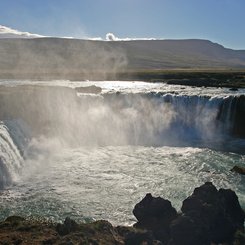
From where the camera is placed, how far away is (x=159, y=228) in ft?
52.4

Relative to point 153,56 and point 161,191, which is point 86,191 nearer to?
point 161,191

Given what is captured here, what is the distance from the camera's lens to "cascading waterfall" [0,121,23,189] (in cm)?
2338

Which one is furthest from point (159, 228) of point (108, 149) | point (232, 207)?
point (108, 149)

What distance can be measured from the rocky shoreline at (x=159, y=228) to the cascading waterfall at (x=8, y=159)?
7134mm

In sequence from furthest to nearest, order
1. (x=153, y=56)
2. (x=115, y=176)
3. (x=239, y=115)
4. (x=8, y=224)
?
1. (x=153, y=56)
2. (x=239, y=115)
3. (x=115, y=176)
4. (x=8, y=224)

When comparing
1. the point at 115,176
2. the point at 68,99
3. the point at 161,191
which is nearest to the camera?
the point at 161,191

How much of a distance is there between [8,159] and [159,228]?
12.6 metres

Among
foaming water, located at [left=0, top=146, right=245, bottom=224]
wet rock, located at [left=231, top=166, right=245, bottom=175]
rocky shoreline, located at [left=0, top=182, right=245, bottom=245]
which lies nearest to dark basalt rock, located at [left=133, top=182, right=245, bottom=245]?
rocky shoreline, located at [left=0, top=182, right=245, bottom=245]

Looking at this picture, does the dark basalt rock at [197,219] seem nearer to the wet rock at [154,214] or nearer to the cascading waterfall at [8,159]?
the wet rock at [154,214]

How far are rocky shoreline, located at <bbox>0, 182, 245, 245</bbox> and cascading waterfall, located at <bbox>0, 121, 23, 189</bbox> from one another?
23.4ft

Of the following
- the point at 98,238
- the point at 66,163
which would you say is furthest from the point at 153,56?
the point at 98,238

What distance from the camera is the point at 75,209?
19281mm

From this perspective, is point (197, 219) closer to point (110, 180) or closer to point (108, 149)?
point (110, 180)

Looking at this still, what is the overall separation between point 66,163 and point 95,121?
498 inches
